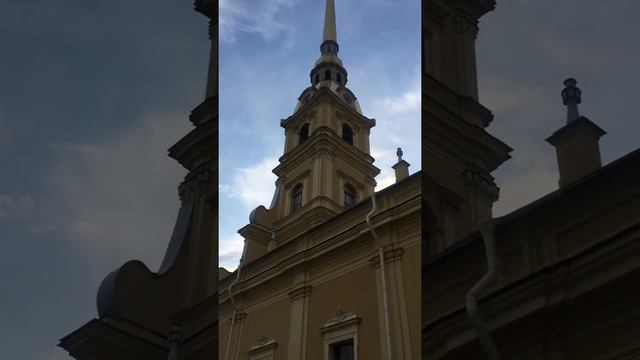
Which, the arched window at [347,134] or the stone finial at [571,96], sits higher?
the arched window at [347,134]

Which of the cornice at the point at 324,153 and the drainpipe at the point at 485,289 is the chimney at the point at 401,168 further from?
the drainpipe at the point at 485,289

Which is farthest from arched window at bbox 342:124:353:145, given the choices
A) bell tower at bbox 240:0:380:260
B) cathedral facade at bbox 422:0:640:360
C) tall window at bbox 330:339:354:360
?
tall window at bbox 330:339:354:360

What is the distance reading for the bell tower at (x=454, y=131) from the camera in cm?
77

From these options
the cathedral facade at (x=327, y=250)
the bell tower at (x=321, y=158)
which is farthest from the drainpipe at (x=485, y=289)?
the bell tower at (x=321, y=158)

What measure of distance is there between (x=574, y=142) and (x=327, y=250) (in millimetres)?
771

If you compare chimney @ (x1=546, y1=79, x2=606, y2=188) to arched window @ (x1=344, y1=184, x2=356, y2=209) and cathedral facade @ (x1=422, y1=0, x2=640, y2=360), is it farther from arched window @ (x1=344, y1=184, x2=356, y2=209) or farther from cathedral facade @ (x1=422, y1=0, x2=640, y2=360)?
arched window @ (x1=344, y1=184, x2=356, y2=209)

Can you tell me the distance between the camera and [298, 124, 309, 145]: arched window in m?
1.23

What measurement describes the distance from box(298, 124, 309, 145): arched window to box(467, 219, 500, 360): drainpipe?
51cm

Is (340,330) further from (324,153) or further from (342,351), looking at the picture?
(324,153)

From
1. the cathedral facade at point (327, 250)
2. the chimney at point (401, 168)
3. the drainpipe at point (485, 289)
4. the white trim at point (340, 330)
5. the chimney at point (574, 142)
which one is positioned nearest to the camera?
the drainpipe at point (485, 289)

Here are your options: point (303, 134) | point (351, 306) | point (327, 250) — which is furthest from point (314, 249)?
point (303, 134)

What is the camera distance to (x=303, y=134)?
125 cm

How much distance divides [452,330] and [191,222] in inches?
13.7

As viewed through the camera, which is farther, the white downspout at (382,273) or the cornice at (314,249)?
the white downspout at (382,273)
